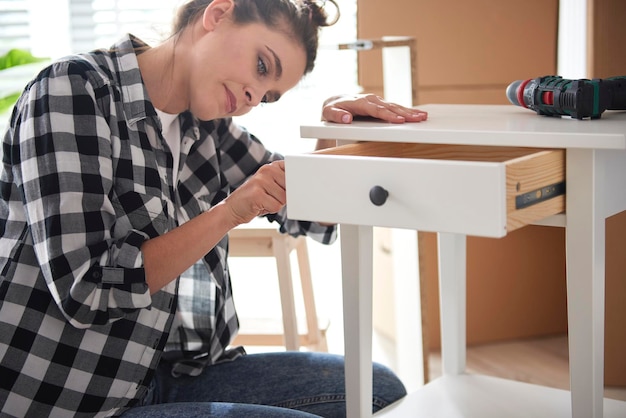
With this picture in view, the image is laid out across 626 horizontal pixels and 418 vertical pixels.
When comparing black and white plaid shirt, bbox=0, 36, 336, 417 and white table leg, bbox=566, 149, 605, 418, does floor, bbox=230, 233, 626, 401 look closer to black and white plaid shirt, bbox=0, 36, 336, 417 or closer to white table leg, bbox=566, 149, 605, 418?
black and white plaid shirt, bbox=0, 36, 336, 417

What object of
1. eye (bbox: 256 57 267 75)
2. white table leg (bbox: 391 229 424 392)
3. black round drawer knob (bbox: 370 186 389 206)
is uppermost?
eye (bbox: 256 57 267 75)

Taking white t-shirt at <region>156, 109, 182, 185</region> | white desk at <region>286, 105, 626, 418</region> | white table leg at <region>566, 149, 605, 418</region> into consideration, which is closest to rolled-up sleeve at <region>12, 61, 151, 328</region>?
white t-shirt at <region>156, 109, 182, 185</region>

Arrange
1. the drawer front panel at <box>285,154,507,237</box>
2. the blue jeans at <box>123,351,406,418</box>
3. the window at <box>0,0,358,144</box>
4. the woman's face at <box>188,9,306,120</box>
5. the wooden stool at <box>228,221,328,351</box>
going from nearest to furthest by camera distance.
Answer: the drawer front panel at <box>285,154,507,237</box>, the woman's face at <box>188,9,306,120</box>, the blue jeans at <box>123,351,406,418</box>, the wooden stool at <box>228,221,328,351</box>, the window at <box>0,0,358,144</box>

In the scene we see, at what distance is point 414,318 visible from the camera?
71.7 inches

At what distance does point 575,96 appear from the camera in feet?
3.17

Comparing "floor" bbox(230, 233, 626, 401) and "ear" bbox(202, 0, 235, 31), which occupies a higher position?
"ear" bbox(202, 0, 235, 31)

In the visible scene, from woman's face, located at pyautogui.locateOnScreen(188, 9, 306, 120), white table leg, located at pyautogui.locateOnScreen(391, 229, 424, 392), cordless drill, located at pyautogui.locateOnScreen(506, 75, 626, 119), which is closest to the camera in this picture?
cordless drill, located at pyautogui.locateOnScreen(506, 75, 626, 119)

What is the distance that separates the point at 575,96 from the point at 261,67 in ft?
1.43

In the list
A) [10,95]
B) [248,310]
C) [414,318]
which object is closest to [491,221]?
[414,318]

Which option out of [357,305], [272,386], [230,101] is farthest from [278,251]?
[357,305]

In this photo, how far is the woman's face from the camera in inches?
44.6

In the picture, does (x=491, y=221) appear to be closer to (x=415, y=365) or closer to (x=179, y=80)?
(x=179, y=80)

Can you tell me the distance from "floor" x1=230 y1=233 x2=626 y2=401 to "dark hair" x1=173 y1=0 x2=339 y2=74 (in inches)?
33.5

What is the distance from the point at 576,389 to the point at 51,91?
736mm
